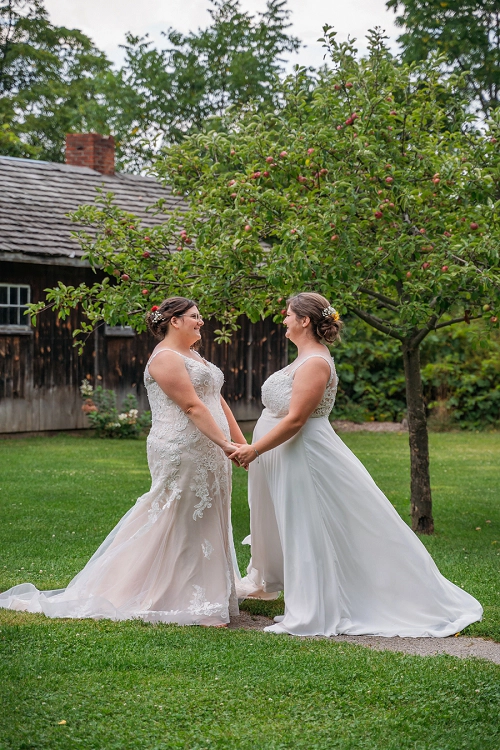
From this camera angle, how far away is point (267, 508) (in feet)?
22.2

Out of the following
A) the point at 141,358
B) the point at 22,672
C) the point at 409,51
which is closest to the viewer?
the point at 22,672

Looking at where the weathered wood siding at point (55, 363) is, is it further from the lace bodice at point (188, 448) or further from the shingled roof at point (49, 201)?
the lace bodice at point (188, 448)

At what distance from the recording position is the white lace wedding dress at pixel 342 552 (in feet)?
20.3

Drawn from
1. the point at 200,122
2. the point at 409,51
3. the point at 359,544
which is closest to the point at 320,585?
the point at 359,544

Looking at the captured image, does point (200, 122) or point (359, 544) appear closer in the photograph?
point (359, 544)

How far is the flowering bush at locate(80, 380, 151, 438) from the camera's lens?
1888 cm

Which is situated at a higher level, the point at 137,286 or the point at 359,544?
the point at 137,286

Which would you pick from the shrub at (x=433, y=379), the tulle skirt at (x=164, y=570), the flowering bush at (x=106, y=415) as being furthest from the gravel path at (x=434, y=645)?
the shrub at (x=433, y=379)

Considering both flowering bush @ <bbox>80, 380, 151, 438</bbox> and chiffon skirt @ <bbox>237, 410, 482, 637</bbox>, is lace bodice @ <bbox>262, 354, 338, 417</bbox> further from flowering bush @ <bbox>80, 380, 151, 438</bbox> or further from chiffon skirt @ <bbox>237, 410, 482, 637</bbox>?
flowering bush @ <bbox>80, 380, 151, 438</bbox>

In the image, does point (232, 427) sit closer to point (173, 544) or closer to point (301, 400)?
point (301, 400)

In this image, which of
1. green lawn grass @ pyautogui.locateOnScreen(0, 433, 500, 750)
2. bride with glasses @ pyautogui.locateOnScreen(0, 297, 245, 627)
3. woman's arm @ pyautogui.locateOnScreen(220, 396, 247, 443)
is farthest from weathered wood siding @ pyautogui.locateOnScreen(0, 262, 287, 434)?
bride with glasses @ pyautogui.locateOnScreen(0, 297, 245, 627)

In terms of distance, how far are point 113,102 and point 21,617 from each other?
95.3 feet

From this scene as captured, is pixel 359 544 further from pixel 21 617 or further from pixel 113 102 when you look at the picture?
pixel 113 102

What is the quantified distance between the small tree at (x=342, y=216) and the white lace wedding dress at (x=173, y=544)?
77.8 inches
